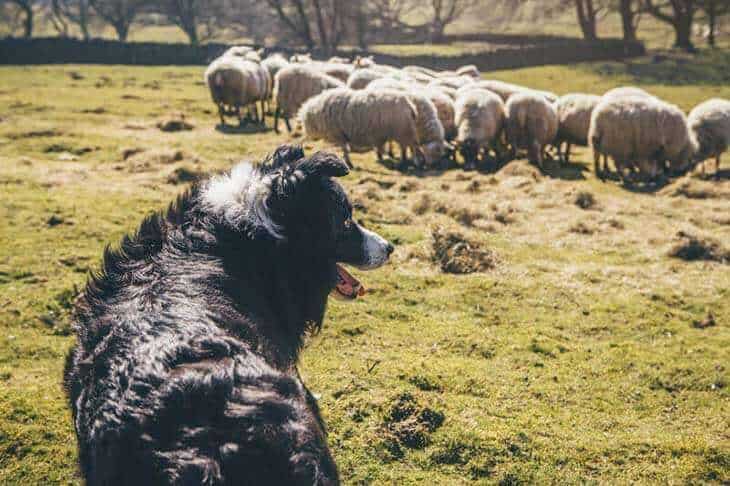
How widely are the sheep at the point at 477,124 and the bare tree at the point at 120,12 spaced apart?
54092mm

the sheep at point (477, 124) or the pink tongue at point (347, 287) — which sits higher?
the sheep at point (477, 124)

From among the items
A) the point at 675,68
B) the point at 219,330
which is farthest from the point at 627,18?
the point at 219,330

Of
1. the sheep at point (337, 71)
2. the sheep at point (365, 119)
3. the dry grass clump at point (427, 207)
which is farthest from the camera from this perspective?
the sheep at point (337, 71)

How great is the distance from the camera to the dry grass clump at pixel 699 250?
34.0 ft

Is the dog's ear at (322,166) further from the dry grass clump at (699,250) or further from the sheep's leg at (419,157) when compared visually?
the sheep's leg at (419,157)

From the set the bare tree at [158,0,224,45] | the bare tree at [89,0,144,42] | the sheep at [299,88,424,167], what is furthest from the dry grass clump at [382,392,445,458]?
the bare tree at [89,0,144,42]

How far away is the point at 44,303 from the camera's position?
7.57 meters

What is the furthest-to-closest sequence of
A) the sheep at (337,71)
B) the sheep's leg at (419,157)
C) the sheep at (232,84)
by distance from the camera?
1. the sheep at (337,71)
2. the sheep at (232,84)
3. the sheep's leg at (419,157)

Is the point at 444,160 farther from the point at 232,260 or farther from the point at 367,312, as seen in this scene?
the point at 232,260

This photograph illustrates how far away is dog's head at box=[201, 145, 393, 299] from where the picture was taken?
12.5ft

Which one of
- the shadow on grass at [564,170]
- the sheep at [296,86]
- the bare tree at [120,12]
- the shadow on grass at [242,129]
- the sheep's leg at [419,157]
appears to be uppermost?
the bare tree at [120,12]

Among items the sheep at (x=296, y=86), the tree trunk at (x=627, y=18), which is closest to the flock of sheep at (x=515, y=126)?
the sheep at (x=296, y=86)

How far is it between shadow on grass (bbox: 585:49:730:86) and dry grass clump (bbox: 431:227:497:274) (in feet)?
97.3

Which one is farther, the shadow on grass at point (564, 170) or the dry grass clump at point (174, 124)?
the dry grass clump at point (174, 124)
